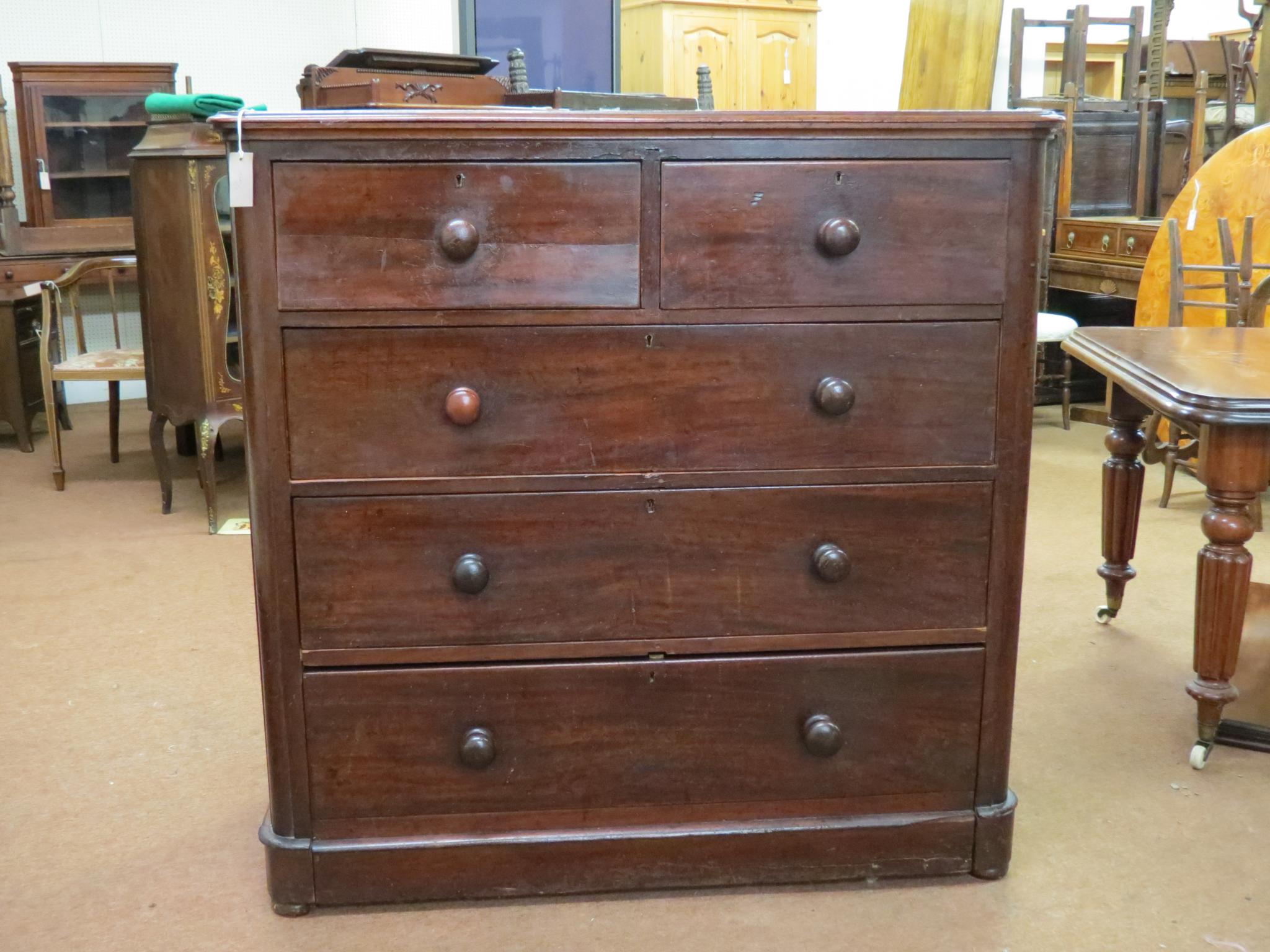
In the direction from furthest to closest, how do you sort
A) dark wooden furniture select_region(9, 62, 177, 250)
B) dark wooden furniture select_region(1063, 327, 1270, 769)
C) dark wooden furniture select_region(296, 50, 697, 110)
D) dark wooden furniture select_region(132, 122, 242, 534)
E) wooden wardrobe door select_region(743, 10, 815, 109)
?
wooden wardrobe door select_region(743, 10, 815, 109), dark wooden furniture select_region(9, 62, 177, 250), dark wooden furniture select_region(132, 122, 242, 534), dark wooden furniture select_region(296, 50, 697, 110), dark wooden furniture select_region(1063, 327, 1270, 769)

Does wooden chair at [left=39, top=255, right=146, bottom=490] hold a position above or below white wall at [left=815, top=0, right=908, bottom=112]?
below

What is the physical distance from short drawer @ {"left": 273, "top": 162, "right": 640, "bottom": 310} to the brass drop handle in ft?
2.19

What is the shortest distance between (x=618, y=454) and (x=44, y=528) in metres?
3.13

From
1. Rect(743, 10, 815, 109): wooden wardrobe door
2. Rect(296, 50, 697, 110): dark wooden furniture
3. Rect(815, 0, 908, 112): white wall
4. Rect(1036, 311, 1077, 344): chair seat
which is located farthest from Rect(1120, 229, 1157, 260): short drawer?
Rect(743, 10, 815, 109): wooden wardrobe door

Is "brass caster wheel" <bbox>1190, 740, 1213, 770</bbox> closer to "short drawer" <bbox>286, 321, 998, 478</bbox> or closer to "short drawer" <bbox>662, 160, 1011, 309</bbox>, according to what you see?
"short drawer" <bbox>286, 321, 998, 478</bbox>

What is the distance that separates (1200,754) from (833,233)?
143cm

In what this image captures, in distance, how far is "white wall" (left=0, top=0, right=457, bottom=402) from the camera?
616 centimetres

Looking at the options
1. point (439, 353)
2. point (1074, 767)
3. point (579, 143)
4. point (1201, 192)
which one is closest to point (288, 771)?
point (439, 353)

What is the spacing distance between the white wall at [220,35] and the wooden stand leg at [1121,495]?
171 inches

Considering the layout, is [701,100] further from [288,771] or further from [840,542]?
[288,771]

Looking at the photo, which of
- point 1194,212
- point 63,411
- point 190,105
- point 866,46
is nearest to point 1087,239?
point 1194,212

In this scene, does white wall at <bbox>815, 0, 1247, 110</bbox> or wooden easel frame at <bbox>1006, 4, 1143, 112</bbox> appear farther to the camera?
white wall at <bbox>815, 0, 1247, 110</bbox>

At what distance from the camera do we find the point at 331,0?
666 centimetres

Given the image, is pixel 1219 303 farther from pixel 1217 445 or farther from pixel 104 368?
pixel 104 368
